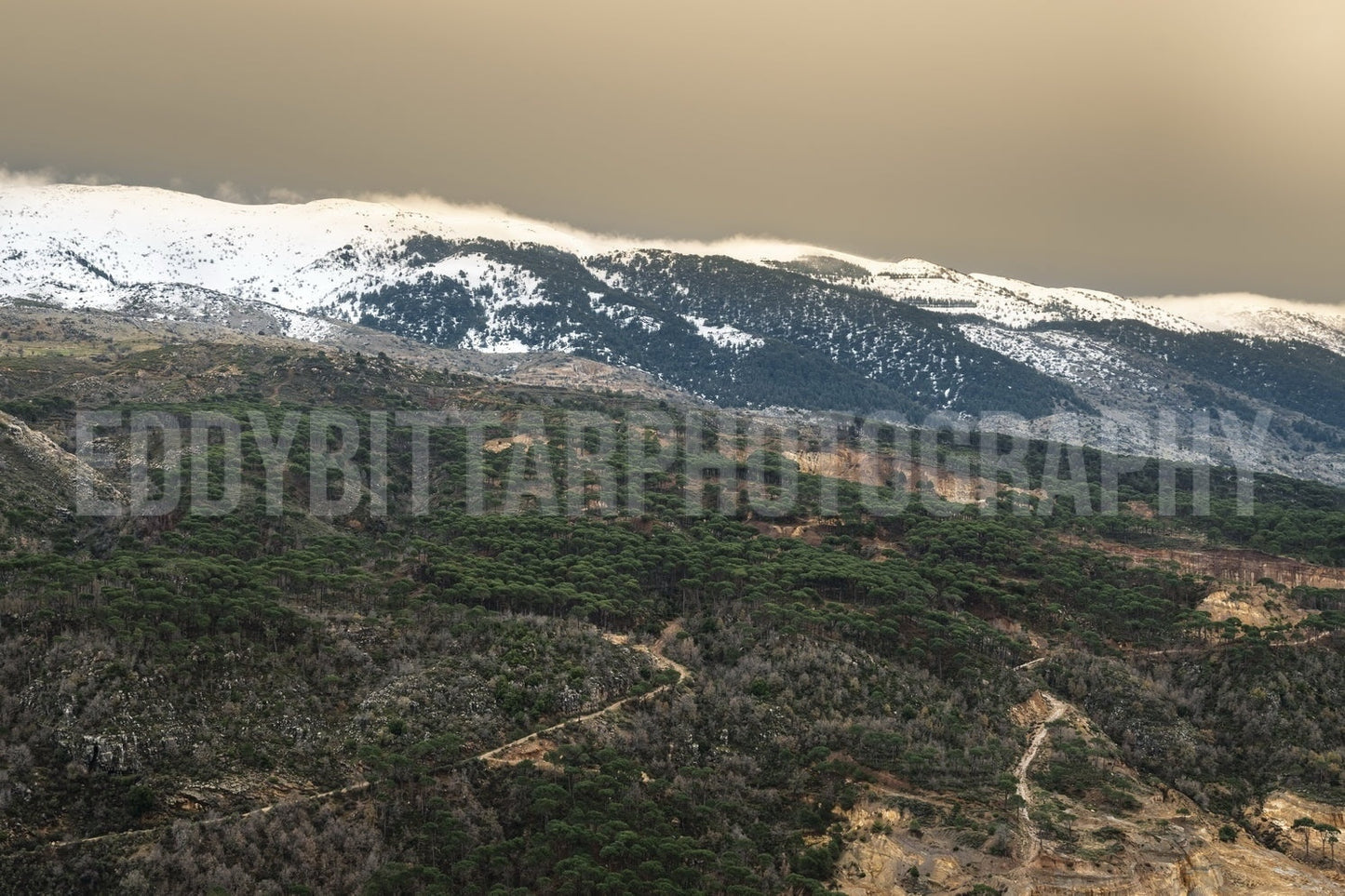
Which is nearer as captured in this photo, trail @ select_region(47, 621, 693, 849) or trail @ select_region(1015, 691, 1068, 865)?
trail @ select_region(47, 621, 693, 849)

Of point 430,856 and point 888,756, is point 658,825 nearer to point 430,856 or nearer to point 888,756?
point 430,856

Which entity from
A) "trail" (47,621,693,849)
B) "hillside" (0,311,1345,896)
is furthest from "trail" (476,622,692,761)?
"hillside" (0,311,1345,896)

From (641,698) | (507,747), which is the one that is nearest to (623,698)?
(641,698)


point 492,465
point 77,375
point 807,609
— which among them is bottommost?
point 807,609

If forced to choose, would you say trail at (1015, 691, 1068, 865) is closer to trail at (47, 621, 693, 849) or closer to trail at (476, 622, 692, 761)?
trail at (47, 621, 693, 849)

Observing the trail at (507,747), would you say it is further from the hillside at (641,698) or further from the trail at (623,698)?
the hillside at (641,698)

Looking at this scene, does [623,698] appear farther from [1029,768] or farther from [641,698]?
[1029,768]

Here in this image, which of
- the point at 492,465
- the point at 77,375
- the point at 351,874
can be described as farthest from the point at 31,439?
the point at 351,874
